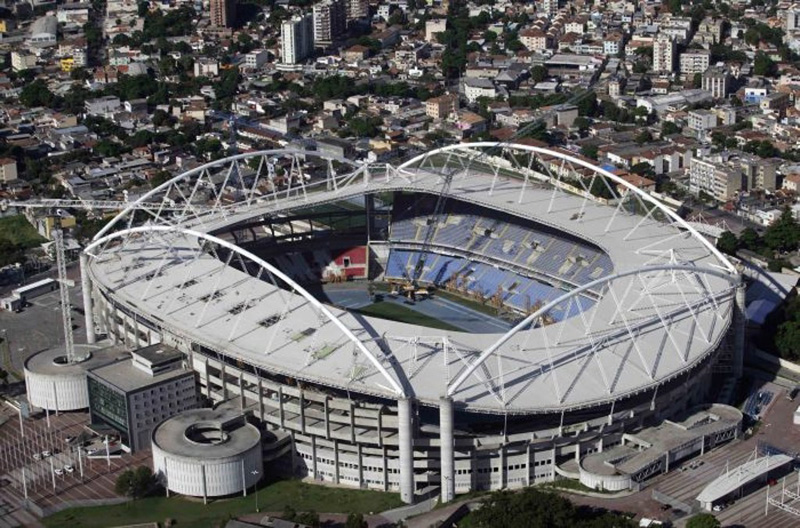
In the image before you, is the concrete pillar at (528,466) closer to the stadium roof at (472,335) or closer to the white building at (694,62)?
the stadium roof at (472,335)

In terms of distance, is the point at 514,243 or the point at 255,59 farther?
the point at 255,59

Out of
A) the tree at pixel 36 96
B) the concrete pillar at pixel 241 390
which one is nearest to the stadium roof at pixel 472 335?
the concrete pillar at pixel 241 390

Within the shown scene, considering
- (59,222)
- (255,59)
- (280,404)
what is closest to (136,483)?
(280,404)

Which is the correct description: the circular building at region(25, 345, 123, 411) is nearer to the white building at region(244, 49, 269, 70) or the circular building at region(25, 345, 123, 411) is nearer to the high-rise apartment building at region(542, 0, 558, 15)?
the white building at region(244, 49, 269, 70)

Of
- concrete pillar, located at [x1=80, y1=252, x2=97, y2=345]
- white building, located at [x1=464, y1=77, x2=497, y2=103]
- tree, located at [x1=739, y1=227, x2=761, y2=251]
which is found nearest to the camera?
concrete pillar, located at [x1=80, y1=252, x2=97, y2=345]

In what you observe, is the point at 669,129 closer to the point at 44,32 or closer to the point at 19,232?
the point at 19,232

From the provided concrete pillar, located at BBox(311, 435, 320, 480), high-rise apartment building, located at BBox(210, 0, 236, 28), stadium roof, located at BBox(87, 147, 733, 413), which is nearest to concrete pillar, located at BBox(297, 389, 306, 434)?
concrete pillar, located at BBox(311, 435, 320, 480)
